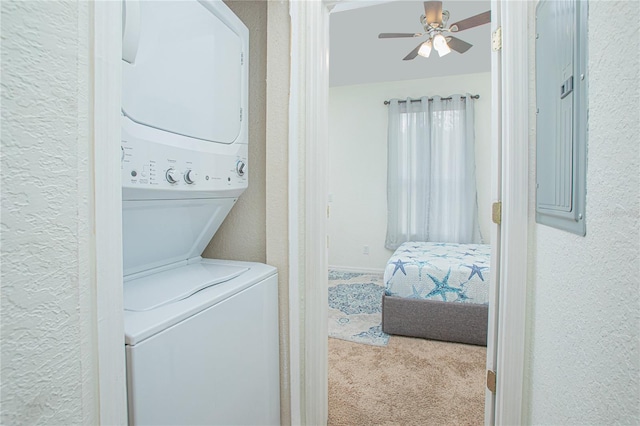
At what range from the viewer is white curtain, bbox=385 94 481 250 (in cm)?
436

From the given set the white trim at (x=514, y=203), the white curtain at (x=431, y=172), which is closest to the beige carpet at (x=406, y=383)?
the white trim at (x=514, y=203)

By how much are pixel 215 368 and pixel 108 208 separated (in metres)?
0.71

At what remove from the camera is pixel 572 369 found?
2.92 ft

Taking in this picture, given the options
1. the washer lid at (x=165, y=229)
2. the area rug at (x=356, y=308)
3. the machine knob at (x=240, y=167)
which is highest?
the machine knob at (x=240, y=167)

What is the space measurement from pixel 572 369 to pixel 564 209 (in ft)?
1.35

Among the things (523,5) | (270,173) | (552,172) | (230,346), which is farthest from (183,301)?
(523,5)

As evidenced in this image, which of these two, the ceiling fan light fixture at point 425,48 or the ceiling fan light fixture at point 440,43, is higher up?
the ceiling fan light fixture at point 425,48

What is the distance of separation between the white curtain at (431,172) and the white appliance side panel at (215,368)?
3.39 meters

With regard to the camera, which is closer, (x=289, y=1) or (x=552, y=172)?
(x=552, y=172)

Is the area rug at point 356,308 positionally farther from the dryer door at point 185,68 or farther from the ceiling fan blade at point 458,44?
the ceiling fan blade at point 458,44

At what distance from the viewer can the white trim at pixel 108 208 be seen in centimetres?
55

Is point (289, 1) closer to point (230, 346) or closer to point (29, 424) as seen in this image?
point (230, 346)

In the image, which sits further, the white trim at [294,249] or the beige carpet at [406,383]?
the beige carpet at [406,383]

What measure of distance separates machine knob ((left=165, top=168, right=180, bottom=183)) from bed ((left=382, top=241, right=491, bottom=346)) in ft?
6.74
